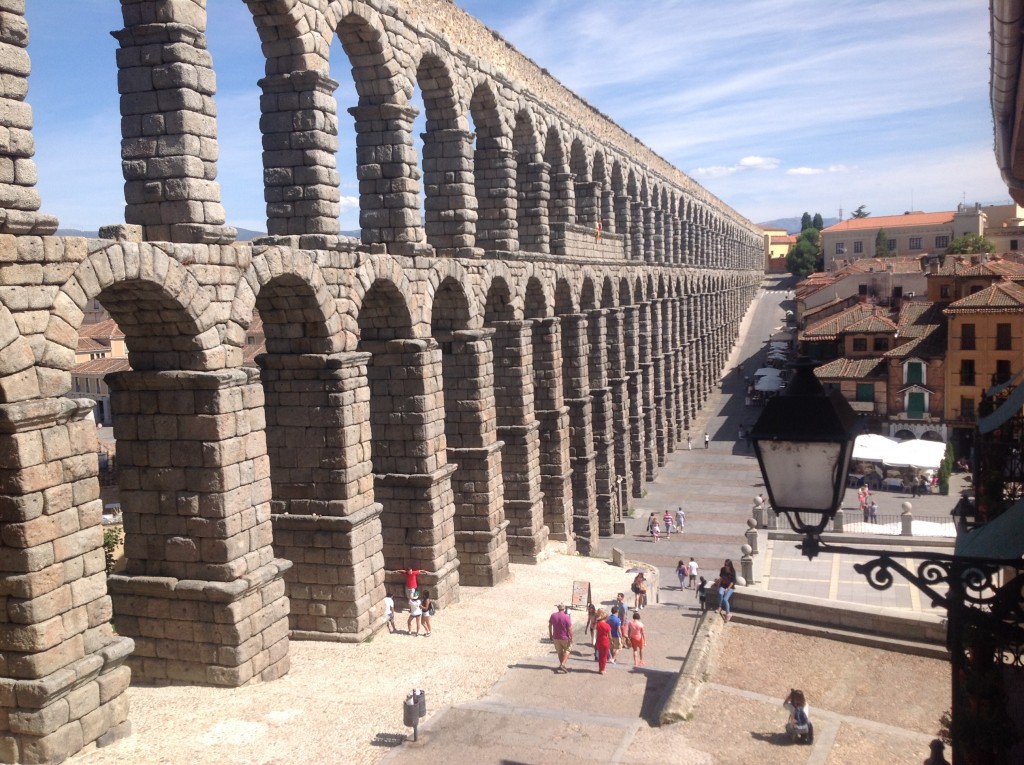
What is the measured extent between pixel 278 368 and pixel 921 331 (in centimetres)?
3621

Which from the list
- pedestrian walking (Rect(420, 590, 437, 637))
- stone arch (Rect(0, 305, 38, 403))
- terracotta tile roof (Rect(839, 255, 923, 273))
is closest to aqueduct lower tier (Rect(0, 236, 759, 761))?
stone arch (Rect(0, 305, 38, 403))

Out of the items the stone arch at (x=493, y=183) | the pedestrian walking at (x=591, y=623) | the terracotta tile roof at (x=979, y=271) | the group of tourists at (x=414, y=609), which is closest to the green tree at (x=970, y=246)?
the terracotta tile roof at (x=979, y=271)

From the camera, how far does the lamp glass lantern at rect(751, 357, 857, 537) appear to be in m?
5.23

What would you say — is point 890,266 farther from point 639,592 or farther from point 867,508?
point 639,592

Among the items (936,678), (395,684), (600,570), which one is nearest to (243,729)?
(395,684)

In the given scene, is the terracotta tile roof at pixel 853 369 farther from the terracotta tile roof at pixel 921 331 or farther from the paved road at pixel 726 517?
the paved road at pixel 726 517

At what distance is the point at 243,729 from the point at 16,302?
5.73 m

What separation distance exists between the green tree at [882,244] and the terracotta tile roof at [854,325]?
188 feet

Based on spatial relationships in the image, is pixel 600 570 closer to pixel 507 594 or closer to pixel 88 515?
pixel 507 594

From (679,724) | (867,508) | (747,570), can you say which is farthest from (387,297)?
(867,508)

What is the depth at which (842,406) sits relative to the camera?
18.0 feet

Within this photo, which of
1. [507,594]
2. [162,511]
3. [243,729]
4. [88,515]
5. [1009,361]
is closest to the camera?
[88,515]

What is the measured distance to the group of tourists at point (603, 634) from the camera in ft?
49.9

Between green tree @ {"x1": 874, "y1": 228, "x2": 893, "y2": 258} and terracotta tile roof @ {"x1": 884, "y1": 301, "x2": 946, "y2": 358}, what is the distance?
59.9 meters
